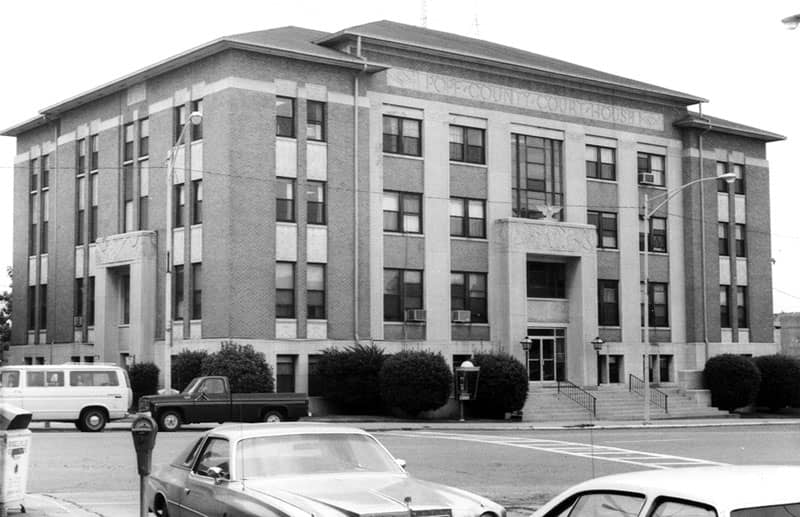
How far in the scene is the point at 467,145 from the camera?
4762cm

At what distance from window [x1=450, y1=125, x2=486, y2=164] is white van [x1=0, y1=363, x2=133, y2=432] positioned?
19.6 m

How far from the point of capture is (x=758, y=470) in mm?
6242

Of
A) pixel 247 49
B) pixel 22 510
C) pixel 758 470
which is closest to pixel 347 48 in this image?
pixel 247 49

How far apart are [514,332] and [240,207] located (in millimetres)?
13220

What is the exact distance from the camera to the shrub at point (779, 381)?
52.4 metres

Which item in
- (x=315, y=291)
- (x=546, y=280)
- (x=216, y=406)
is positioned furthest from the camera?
(x=546, y=280)

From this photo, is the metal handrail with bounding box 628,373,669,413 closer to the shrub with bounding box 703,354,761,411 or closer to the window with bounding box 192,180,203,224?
the shrub with bounding box 703,354,761,411

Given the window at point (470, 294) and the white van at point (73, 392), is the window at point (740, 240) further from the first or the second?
the white van at point (73, 392)

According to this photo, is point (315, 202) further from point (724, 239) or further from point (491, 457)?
point (724, 239)

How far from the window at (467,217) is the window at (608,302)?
24.2ft

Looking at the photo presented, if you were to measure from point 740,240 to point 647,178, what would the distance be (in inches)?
309

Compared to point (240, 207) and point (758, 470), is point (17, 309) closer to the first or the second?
point (240, 207)

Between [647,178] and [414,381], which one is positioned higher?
[647,178]

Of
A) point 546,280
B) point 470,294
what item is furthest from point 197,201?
point 546,280
